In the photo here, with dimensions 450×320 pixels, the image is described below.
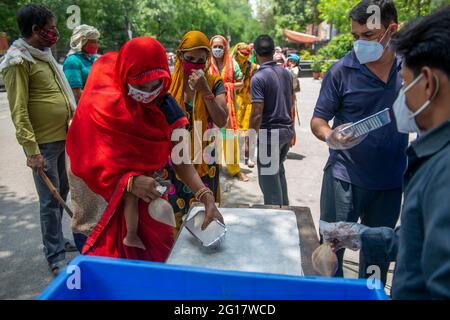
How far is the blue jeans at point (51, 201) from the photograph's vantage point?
9.14 feet

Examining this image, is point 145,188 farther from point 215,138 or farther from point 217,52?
point 217,52

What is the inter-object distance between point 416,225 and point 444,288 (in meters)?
0.17

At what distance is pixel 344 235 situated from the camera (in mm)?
1456

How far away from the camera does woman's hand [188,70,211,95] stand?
8.14 ft

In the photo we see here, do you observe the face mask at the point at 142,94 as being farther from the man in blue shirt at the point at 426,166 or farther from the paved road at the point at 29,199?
the paved road at the point at 29,199

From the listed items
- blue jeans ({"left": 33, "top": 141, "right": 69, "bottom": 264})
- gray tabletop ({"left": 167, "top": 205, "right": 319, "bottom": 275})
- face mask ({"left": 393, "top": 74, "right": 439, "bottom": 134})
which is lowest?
blue jeans ({"left": 33, "top": 141, "right": 69, "bottom": 264})

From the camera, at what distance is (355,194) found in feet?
→ 7.35

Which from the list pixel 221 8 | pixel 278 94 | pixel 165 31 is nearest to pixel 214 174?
pixel 278 94

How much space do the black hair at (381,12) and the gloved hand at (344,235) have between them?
1225 millimetres

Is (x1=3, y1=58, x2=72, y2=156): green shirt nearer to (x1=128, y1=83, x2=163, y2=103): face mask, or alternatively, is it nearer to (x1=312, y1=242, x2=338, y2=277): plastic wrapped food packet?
(x1=128, y1=83, x2=163, y2=103): face mask

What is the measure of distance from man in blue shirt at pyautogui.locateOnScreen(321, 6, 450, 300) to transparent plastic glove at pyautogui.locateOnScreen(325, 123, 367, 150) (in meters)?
0.90

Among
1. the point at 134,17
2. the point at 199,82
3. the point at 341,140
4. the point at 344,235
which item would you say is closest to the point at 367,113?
the point at 341,140

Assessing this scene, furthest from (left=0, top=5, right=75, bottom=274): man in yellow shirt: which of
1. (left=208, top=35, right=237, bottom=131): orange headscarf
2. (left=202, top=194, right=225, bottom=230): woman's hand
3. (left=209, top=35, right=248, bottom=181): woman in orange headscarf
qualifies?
(left=208, top=35, right=237, bottom=131): orange headscarf
